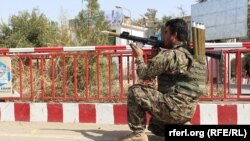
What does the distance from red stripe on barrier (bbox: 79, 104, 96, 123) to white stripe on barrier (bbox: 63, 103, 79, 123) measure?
0.07m

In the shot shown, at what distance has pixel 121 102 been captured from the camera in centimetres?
698

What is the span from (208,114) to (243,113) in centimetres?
47

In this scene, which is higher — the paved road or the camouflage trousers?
the camouflage trousers

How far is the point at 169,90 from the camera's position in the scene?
512 cm

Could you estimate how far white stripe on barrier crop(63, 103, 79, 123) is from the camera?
6.85 m

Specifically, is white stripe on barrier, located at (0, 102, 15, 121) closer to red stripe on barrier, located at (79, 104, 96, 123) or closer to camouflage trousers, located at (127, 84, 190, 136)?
red stripe on barrier, located at (79, 104, 96, 123)

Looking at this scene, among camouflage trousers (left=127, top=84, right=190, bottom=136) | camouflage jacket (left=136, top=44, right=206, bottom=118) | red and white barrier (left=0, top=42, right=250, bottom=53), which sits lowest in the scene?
camouflage trousers (left=127, top=84, right=190, bottom=136)

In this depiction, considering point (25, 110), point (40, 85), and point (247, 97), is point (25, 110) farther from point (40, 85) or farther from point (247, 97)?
point (247, 97)

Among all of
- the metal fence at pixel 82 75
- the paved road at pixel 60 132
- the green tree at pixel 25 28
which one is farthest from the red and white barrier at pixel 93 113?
the green tree at pixel 25 28

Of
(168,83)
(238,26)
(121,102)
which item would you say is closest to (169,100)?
(168,83)

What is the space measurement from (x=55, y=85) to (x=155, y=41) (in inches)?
103

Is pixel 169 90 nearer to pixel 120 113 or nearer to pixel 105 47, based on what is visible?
pixel 120 113

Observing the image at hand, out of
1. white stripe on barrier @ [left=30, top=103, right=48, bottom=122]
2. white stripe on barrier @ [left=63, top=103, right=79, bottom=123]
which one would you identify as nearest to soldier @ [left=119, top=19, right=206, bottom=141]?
white stripe on barrier @ [left=63, top=103, right=79, bottom=123]

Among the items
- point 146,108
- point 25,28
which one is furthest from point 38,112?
point 25,28
